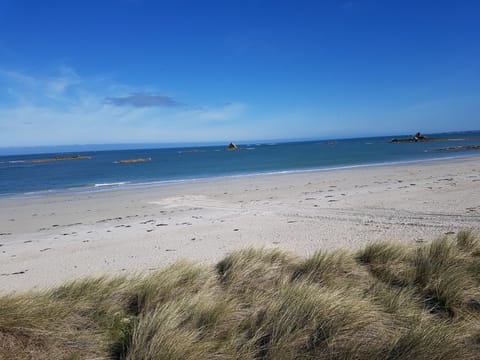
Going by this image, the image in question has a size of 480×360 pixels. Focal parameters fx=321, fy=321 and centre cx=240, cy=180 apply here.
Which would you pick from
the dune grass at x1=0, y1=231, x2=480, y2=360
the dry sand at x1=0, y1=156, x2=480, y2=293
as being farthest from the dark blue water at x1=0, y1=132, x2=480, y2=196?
the dune grass at x1=0, y1=231, x2=480, y2=360

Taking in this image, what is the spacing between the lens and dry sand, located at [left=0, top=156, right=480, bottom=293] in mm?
6777

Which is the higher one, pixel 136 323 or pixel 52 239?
pixel 136 323

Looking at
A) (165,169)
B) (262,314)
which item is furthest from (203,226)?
(165,169)

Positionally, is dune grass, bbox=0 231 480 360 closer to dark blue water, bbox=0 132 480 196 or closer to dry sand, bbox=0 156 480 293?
dry sand, bbox=0 156 480 293

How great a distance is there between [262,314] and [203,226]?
20.9 ft

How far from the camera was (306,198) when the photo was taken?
1384 cm

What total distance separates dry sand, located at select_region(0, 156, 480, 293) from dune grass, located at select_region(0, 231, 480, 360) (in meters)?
1.79

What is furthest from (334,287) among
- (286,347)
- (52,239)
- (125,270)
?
(52,239)

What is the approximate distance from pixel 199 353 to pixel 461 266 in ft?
12.5

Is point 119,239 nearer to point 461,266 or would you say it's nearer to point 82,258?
point 82,258

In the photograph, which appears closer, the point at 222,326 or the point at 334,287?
the point at 222,326

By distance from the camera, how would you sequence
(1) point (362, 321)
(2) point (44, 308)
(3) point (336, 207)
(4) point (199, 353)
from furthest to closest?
(3) point (336, 207) → (2) point (44, 308) → (1) point (362, 321) → (4) point (199, 353)

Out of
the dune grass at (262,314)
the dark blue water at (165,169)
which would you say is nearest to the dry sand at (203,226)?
the dune grass at (262,314)

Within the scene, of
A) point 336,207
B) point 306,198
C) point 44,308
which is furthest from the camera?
point 306,198
